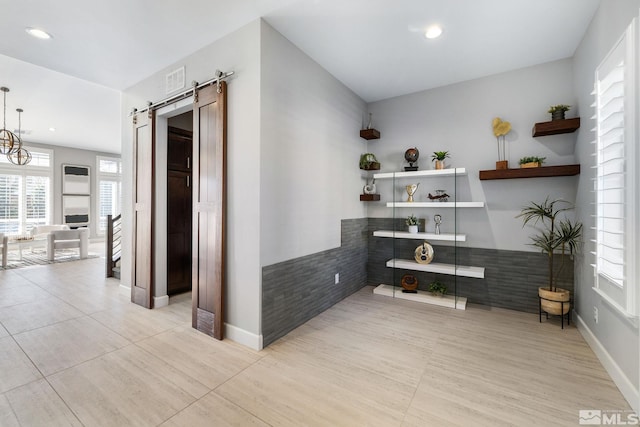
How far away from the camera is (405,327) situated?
2889 millimetres

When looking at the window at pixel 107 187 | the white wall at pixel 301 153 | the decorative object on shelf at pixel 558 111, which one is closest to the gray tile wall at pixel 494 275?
the white wall at pixel 301 153

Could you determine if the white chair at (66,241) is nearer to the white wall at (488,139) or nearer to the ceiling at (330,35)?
the ceiling at (330,35)

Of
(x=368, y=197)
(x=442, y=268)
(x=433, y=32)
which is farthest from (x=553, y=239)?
(x=433, y=32)

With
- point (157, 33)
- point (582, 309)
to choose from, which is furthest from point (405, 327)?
point (157, 33)

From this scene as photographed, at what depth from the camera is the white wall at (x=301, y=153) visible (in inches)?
99.7

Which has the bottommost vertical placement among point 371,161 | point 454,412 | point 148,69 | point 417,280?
point 454,412

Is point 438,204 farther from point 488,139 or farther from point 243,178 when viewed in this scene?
point 243,178

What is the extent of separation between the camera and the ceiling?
232 centimetres

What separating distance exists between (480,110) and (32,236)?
9315mm

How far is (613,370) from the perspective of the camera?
1.99m

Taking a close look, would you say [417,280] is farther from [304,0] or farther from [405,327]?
[304,0]

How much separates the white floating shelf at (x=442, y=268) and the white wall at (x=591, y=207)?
925 mm

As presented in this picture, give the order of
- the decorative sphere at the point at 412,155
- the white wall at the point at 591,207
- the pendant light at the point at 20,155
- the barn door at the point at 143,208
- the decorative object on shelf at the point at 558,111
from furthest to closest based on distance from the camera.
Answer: the pendant light at the point at 20,155, the decorative sphere at the point at 412,155, the barn door at the point at 143,208, the decorative object on shelf at the point at 558,111, the white wall at the point at 591,207

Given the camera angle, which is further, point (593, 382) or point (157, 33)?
point (157, 33)
